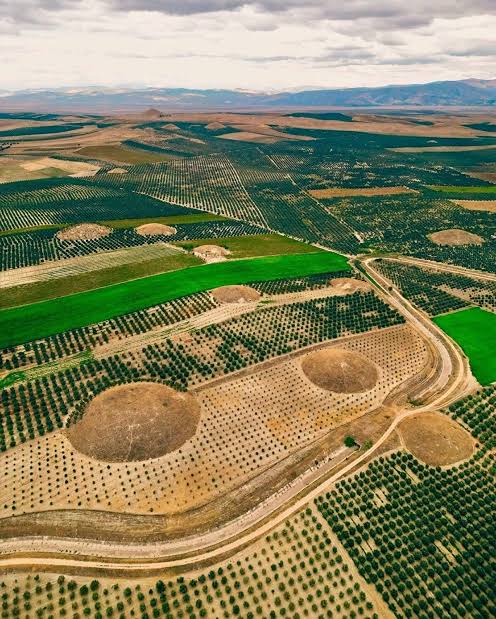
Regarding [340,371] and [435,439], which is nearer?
[435,439]

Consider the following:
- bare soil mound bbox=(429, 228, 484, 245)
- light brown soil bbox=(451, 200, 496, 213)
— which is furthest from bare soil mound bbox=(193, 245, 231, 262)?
light brown soil bbox=(451, 200, 496, 213)

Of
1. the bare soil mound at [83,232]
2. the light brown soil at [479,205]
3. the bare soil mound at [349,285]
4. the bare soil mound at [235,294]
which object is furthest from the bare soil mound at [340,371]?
the light brown soil at [479,205]

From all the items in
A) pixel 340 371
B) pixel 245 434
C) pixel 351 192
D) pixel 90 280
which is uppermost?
pixel 351 192

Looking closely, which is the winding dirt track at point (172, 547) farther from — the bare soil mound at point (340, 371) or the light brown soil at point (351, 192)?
the light brown soil at point (351, 192)

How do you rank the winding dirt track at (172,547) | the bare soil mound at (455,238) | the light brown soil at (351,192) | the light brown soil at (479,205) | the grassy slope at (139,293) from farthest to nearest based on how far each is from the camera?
the light brown soil at (351,192), the light brown soil at (479,205), the bare soil mound at (455,238), the grassy slope at (139,293), the winding dirt track at (172,547)

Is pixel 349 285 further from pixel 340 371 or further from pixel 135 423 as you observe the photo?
pixel 135 423

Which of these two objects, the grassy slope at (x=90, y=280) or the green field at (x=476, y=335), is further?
the grassy slope at (x=90, y=280)

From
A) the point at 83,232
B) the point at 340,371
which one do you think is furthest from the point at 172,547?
the point at 83,232
